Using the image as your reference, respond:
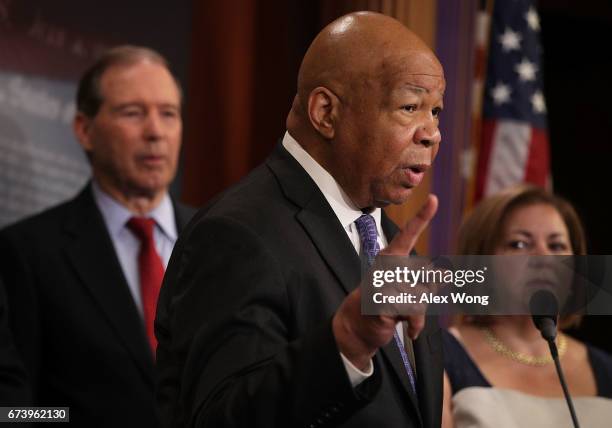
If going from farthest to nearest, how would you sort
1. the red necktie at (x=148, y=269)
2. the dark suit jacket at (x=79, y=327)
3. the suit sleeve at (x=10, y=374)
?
the red necktie at (x=148, y=269) < the dark suit jacket at (x=79, y=327) < the suit sleeve at (x=10, y=374)

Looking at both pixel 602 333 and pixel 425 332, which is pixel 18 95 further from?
pixel 602 333

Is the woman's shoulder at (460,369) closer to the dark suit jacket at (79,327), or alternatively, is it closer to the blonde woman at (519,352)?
the blonde woman at (519,352)

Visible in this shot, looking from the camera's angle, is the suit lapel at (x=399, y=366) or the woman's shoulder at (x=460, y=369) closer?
the suit lapel at (x=399, y=366)

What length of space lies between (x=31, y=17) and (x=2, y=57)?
176 mm

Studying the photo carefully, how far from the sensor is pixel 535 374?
2.92 m

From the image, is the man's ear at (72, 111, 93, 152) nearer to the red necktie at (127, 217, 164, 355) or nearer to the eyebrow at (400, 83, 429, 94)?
the red necktie at (127, 217, 164, 355)

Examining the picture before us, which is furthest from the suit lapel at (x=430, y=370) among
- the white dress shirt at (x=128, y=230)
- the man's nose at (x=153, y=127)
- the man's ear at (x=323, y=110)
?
the man's nose at (x=153, y=127)

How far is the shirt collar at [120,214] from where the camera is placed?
9.59 ft

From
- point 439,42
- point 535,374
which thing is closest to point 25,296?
point 535,374

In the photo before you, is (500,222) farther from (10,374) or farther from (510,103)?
(510,103)

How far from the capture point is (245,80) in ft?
12.6

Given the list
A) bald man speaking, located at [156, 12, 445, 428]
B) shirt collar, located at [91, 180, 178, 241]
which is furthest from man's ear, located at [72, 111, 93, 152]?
bald man speaking, located at [156, 12, 445, 428]

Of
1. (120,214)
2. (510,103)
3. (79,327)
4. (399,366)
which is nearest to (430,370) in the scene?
(399,366)

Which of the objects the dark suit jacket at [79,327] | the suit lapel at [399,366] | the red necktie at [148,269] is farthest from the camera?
the red necktie at [148,269]
